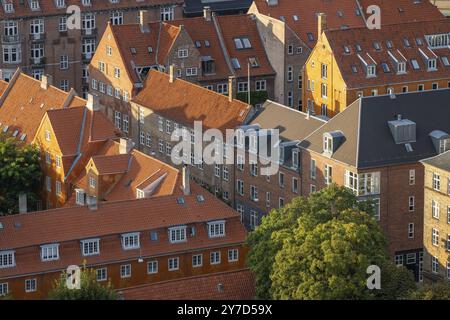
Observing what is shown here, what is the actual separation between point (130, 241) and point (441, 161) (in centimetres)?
2142

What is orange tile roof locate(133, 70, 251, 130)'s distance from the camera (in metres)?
136

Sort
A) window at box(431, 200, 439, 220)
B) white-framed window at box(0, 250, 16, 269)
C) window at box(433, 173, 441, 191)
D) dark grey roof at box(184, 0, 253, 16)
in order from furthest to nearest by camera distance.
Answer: dark grey roof at box(184, 0, 253, 16) < window at box(431, 200, 439, 220) < window at box(433, 173, 441, 191) < white-framed window at box(0, 250, 16, 269)

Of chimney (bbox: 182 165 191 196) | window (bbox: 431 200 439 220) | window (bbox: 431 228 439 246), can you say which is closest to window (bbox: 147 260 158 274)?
chimney (bbox: 182 165 191 196)

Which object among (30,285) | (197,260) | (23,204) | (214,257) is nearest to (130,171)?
(23,204)

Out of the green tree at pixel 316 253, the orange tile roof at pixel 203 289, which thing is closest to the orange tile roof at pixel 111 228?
the green tree at pixel 316 253

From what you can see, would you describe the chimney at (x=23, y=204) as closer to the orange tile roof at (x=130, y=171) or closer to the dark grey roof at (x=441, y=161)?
the orange tile roof at (x=130, y=171)

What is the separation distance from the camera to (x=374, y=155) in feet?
400

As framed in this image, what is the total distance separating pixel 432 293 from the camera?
99.8 metres

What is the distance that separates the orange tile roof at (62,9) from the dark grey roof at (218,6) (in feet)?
12.4

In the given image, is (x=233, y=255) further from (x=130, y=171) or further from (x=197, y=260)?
(x=130, y=171)

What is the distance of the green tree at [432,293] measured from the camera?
3903 inches

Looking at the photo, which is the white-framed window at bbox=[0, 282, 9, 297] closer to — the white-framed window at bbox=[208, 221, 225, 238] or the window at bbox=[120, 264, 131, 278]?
the window at bbox=[120, 264, 131, 278]

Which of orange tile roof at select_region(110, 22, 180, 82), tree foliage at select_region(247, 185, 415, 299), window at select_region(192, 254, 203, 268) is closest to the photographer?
tree foliage at select_region(247, 185, 415, 299)

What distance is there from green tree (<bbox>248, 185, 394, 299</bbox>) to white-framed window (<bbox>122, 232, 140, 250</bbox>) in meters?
8.37
